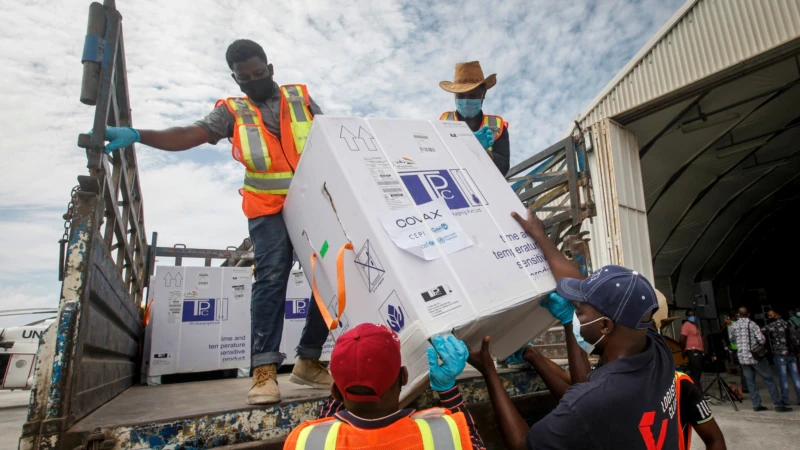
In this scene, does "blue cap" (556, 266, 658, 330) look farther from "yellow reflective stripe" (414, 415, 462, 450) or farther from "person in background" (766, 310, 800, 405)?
"person in background" (766, 310, 800, 405)

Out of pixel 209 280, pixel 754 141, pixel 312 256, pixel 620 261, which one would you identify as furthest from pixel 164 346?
pixel 754 141

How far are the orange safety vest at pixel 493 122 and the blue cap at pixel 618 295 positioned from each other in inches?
62.6

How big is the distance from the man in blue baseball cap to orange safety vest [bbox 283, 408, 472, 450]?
1.44 ft

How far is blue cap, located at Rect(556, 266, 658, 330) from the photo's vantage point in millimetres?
1552

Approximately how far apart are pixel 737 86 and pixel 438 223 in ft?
27.0

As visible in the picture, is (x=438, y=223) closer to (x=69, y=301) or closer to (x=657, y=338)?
(x=657, y=338)

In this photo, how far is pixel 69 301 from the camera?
4.66ft

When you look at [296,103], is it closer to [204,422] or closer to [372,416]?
[204,422]

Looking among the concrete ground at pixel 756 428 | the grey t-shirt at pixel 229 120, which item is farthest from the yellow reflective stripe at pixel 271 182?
the concrete ground at pixel 756 428

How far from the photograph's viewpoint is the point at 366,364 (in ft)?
3.83

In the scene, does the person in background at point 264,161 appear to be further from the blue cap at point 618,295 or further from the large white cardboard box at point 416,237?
the blue cap at point 618,295

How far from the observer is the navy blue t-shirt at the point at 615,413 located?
1434 millimetres

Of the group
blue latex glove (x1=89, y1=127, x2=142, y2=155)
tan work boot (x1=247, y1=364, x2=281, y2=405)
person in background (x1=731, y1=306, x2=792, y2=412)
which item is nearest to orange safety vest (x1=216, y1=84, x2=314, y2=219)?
blue latex glove (x1=89, y1=127, x2=142, y2=155)

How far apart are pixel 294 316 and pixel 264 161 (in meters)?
3.20
